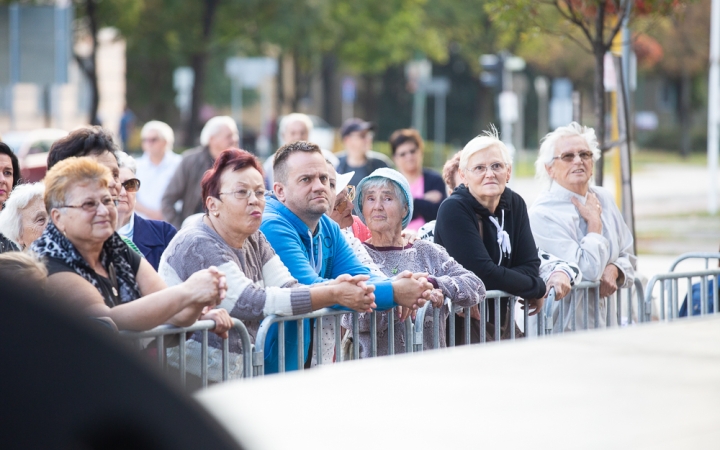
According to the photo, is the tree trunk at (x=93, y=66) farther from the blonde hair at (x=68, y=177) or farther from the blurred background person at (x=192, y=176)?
the blonde hair at (x=68, y=177)

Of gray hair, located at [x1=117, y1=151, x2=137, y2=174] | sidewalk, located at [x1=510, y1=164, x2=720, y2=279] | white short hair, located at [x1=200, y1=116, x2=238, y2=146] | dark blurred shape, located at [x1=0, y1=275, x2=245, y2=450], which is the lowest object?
sidewalk, located at [x1=510, y1=164, x2=720, y2=279]

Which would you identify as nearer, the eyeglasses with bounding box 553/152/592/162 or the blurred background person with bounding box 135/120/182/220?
the eyeglasses with bounding box 553/152/592/162

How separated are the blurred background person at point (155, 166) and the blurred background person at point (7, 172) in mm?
4689

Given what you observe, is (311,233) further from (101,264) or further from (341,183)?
(101,264)

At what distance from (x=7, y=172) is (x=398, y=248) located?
7.09 feet

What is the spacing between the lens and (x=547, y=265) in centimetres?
598

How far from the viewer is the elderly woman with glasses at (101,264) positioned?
150 inches

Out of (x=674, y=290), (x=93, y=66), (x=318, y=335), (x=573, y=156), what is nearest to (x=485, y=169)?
(x=573, y=156)

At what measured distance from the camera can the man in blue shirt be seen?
196 inches

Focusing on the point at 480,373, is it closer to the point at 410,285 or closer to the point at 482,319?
the point at 410,285

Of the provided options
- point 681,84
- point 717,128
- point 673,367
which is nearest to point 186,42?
point 717,128

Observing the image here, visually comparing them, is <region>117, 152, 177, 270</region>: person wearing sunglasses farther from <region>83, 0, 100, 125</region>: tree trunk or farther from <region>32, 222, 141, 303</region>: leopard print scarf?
<region>83, 0, 100, 125</region>: tree trunk

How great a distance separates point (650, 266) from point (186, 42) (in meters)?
22.1

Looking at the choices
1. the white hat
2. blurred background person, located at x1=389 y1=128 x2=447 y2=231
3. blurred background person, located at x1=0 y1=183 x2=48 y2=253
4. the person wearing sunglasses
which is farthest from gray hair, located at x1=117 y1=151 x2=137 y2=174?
blurred background person, located at x1=389 y1=128 x2=447 y2=231
